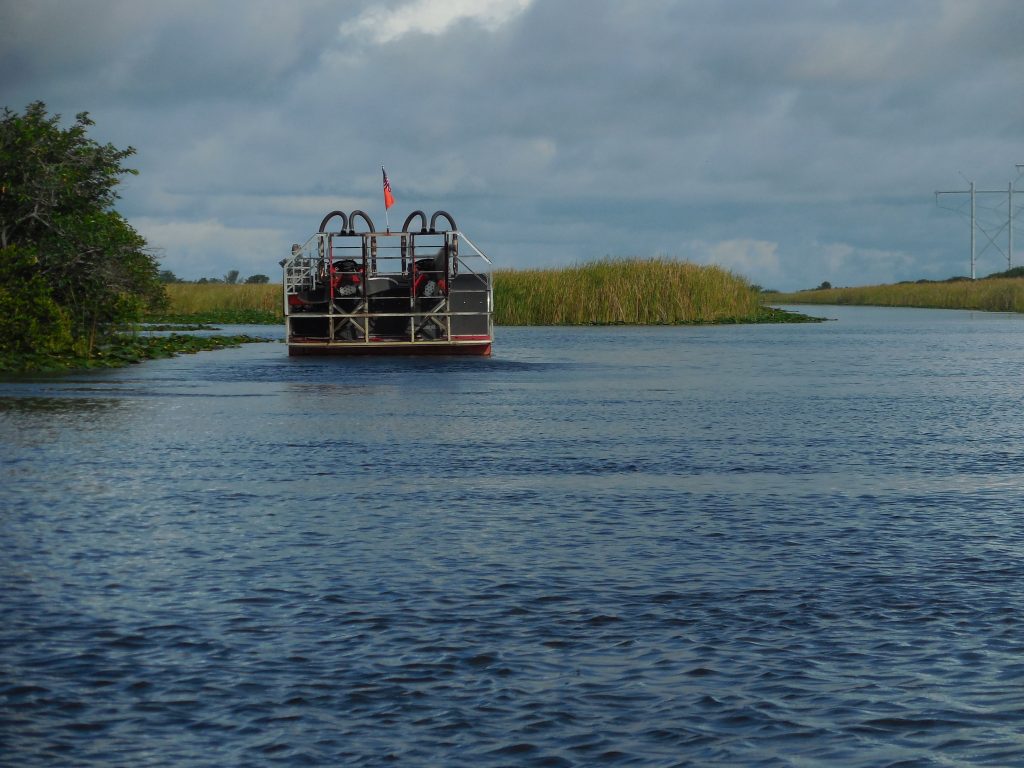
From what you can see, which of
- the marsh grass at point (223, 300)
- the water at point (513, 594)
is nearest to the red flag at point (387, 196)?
the water at point (513, 594)

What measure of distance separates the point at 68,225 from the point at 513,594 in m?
30.4

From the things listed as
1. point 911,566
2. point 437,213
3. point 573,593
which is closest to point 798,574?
point 911,566

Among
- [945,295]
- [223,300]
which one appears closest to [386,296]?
[223,300]

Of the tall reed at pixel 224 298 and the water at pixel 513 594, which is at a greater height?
the tall reed at pixel 224 298

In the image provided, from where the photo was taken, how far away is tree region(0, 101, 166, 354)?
116 feet

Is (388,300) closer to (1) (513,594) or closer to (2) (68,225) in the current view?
(2) (68,225)

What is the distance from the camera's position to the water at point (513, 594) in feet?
18.6

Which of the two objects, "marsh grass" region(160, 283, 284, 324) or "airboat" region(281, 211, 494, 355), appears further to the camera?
"marsh grass" region(160, 283, 284, 324)

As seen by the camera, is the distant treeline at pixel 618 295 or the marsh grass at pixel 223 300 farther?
the marsh grass at pixel 223 300

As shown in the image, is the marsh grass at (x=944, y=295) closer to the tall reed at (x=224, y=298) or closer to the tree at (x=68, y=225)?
the tall reed at (x=224, y=298)

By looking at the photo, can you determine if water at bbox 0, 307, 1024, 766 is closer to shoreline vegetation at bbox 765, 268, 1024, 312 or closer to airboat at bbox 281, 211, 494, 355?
airboat at bbox 281, 211, 494, 355

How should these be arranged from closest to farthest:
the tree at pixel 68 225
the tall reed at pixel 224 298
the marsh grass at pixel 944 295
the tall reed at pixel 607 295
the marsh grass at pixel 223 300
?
1. the tree at pixel 68 225
2. the tall reed at pixel 607 295
3. the marsh grass at pixel 223 300
4. the tall reed at pixel 224 298
5. the marsh grass at pixel 944 295

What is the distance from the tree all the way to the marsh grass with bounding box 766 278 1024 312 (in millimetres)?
67853

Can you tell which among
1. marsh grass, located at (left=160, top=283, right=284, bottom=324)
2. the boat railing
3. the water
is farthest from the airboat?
marsh grass, located at (left=160, top=283, right=284, bottom=324)
